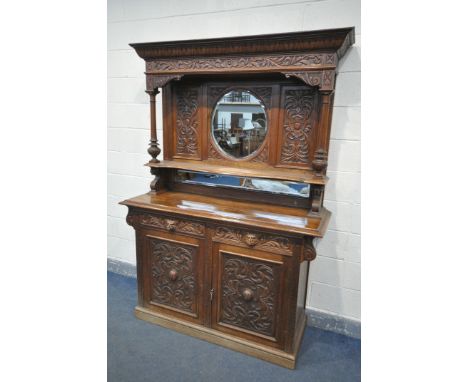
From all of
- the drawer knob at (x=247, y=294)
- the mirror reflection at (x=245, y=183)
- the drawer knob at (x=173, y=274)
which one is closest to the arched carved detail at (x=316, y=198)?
the mirror reflection at (x=245, y=183)

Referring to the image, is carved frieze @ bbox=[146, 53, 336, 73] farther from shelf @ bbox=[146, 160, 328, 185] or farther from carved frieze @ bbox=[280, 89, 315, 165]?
shelf @ bbox=[146, 160, 328, 185]

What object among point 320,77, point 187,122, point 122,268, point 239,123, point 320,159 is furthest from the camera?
point 122,268

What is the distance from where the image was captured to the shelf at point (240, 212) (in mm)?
1609

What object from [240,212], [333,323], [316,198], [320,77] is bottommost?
[333,323]

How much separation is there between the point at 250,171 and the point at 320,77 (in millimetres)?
698

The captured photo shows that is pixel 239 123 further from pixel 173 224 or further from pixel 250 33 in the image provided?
pixel 173 224

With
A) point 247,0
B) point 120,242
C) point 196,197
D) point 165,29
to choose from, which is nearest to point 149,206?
point 196,197

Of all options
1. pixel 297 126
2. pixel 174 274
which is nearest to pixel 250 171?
pixel 297 126

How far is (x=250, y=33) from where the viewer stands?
1.96 metres

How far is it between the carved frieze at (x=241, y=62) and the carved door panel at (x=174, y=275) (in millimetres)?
1108

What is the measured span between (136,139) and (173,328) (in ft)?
5.19

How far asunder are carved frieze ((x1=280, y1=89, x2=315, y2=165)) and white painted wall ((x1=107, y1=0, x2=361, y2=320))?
206 mm

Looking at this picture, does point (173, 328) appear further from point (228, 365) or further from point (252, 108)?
point (252, 108)

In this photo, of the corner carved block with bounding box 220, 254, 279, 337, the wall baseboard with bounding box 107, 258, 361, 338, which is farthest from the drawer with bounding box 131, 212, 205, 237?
the wall baseboard with bounding box 107, 258, 361, 338
